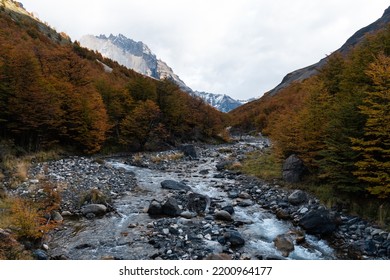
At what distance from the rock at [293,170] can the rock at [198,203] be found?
733cm

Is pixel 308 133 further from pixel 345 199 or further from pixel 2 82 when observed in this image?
pixel 2 82

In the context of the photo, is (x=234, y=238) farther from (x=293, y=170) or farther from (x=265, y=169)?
(x=265, y=169)

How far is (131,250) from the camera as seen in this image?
1022cm

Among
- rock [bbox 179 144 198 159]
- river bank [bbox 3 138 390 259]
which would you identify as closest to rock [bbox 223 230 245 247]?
river bank [bbox 3 138 390 259]

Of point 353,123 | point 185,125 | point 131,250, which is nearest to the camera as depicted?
point 131,250

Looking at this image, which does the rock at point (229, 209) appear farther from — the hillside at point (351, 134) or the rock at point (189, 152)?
the rock at point (189, 152)

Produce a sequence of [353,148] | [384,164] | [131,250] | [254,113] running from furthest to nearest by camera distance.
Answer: [254,113] → [353,148] → [384,164] → [131,250]

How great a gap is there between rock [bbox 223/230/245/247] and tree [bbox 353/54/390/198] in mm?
6806

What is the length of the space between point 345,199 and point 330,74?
61.7 ft

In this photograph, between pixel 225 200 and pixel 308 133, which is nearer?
pixel 225 200

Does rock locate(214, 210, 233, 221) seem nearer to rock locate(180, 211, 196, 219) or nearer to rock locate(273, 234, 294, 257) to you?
rock locate(180, 211, 196, 219)

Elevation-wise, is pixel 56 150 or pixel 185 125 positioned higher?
pixel 185 125

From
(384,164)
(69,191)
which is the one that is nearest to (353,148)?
(384,164)

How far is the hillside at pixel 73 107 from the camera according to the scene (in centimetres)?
2480
